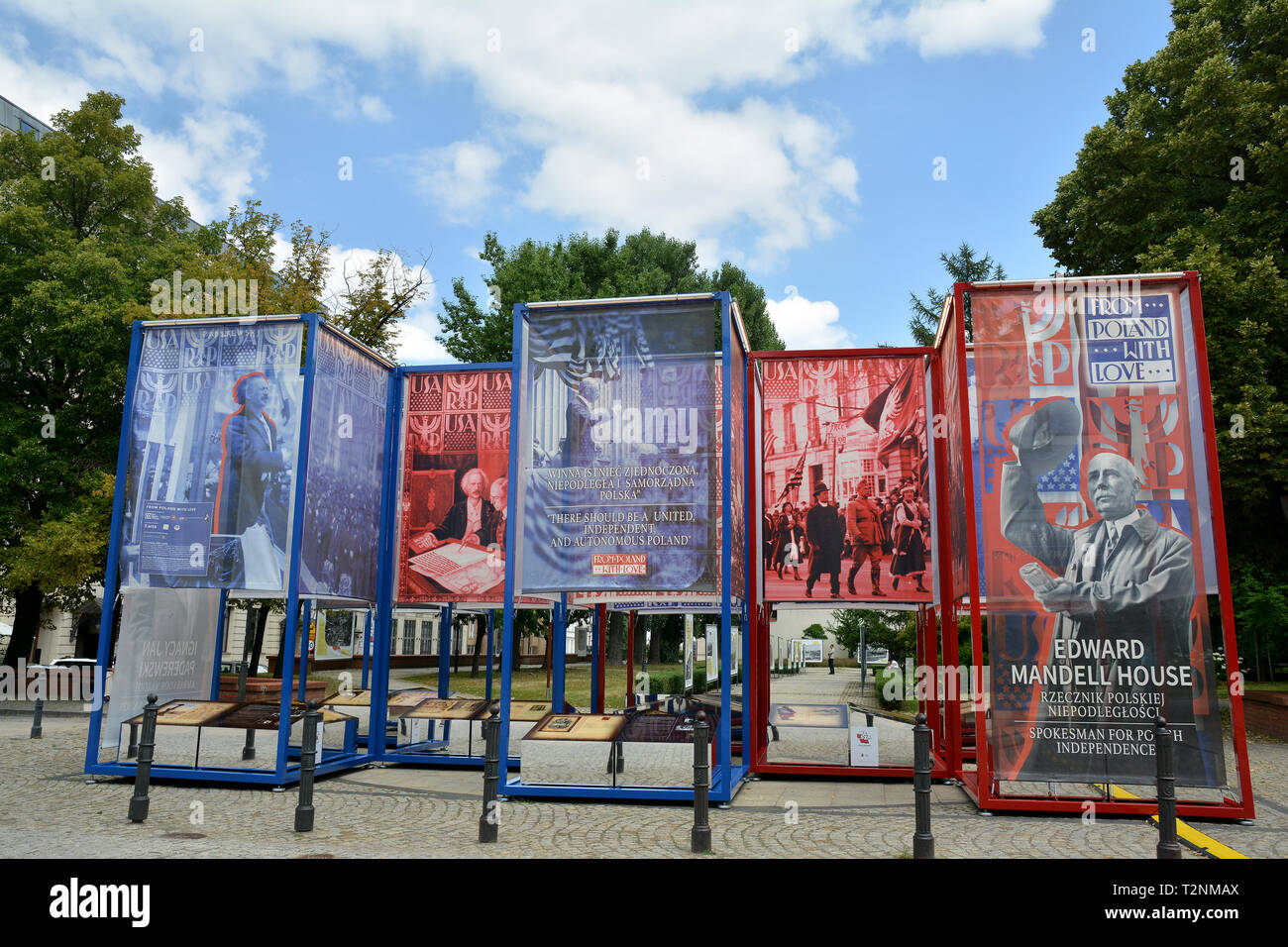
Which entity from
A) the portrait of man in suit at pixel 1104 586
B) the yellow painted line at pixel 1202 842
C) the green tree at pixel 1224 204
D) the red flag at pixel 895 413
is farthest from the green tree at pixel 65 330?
the green tree at pixel 1224 204

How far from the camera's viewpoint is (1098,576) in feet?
34.3

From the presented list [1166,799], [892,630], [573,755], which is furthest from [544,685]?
[1166,799]

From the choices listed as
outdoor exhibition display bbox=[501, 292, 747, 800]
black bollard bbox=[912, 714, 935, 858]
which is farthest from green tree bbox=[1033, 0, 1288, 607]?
black bollard bbox=[912, 714, 935, 858]

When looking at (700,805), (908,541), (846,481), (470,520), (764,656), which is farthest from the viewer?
(470,520)

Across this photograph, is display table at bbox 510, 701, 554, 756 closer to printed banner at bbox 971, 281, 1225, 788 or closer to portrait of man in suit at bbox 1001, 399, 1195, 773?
printed banner at bbox 971, 281, 1225, 788

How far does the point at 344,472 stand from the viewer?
13.8 m

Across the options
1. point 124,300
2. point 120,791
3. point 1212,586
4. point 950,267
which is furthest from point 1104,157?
point 124,300

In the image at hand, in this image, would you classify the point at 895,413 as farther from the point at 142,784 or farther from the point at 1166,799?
the point at 142,784

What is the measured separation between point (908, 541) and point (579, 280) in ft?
72.5

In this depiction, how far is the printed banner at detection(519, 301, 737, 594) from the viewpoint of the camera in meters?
11.3

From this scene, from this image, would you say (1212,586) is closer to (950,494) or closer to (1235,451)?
(950,494)

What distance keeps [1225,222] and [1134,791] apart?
13.8 metres

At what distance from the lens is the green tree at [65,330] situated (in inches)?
922

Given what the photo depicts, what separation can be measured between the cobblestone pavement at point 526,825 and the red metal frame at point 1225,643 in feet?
0.58
